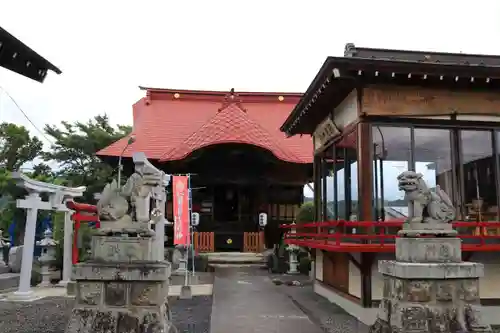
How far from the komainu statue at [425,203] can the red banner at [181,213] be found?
7.93 meters

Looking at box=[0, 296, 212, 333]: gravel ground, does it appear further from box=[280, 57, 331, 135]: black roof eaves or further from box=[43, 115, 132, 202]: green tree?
box=[43, 115, 132, 202]: green tree

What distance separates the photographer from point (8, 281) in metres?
15.8

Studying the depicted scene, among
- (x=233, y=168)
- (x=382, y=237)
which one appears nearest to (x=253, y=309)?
(x=382, y=237)

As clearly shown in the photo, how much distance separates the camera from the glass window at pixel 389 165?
9.35 meters

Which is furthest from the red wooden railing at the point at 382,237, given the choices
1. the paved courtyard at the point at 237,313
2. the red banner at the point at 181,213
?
the red banner at the point at 181,213

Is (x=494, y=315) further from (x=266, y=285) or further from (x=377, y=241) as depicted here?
(x=266, y=285)

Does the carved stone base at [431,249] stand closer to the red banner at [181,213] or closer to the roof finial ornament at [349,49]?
the roof finial ornament at [349,49]

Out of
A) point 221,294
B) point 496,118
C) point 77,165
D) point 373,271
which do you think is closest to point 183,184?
point 221,294

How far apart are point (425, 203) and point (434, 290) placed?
4.09 ft

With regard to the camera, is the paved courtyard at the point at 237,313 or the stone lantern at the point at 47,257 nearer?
the paved courtyard at the point at 237,313

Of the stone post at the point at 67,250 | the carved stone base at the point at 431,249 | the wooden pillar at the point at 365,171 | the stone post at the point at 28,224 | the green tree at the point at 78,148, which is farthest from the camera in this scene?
the green tree at the point at 78,148

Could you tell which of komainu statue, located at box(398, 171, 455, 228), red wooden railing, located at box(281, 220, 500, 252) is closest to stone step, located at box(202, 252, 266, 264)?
red wooden railing, located at box(281, 220, 500, 252)

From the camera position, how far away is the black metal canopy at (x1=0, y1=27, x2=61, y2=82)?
276 inches

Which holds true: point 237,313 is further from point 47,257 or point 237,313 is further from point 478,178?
point 47,257
